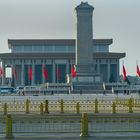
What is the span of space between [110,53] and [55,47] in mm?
20144

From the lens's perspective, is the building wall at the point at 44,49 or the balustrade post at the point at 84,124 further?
the building wall at the point at 44,49

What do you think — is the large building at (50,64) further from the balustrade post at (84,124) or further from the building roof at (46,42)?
the balustrade post at (84,124)

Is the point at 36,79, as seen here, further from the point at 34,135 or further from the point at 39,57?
the point at 34,135

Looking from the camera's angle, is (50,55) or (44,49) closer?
(50,55)

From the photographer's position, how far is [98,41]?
154625 mm

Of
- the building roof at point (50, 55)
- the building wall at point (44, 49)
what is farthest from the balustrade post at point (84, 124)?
the building wall at point (44, 49)

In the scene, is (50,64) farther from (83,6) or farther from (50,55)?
(83,6)

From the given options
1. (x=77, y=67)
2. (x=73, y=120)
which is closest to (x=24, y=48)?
(x=77, y=67)

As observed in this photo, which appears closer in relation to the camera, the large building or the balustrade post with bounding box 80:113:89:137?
the balustrade post with bounding box 80:113:89:137

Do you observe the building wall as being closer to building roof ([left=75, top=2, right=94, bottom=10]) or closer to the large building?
the large building

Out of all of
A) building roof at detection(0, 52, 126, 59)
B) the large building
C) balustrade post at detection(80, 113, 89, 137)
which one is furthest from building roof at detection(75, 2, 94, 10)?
balustrade post at detection(80, 113, 89, 137)

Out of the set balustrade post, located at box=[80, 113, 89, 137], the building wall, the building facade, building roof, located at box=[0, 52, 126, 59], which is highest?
the building wall

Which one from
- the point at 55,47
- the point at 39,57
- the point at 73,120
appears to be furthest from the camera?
the point at 55,47

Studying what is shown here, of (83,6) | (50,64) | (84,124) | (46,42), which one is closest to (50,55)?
(50,64)
